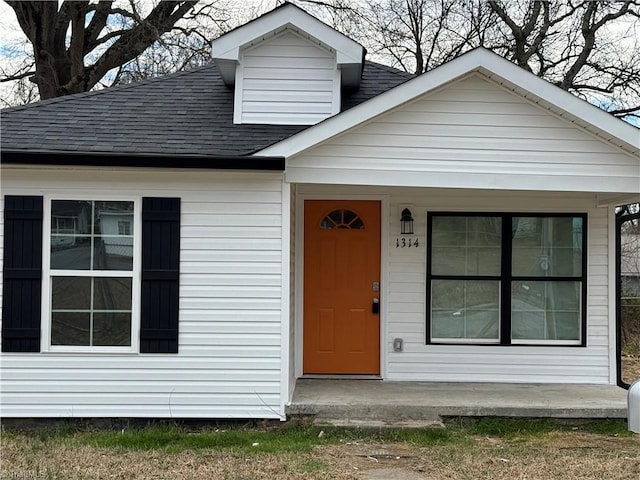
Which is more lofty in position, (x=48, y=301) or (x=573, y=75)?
(x=573, y=75)

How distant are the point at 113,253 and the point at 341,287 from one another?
271 cm

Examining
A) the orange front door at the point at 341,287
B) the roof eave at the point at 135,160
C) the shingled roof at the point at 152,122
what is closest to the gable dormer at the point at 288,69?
the shingled roof at the point at 152,122

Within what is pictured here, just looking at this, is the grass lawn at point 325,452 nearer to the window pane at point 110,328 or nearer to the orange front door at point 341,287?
the window pane at point 110,328

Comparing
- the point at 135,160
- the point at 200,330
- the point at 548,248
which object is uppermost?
the point at 135,160

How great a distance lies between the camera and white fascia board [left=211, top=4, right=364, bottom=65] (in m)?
6.88

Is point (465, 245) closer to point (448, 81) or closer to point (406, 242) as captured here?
point (406, 242)

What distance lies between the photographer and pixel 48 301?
584cm

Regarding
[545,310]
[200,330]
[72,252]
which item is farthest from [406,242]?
[72,252]

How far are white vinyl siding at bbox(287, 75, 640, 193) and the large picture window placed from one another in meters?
1.46

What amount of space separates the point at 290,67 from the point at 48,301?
143 inches

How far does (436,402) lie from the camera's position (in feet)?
20.2

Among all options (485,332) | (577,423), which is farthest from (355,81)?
(577,423)

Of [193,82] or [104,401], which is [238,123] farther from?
[104,401]

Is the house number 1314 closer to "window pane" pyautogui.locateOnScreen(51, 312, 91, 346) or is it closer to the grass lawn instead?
the grass lawn
